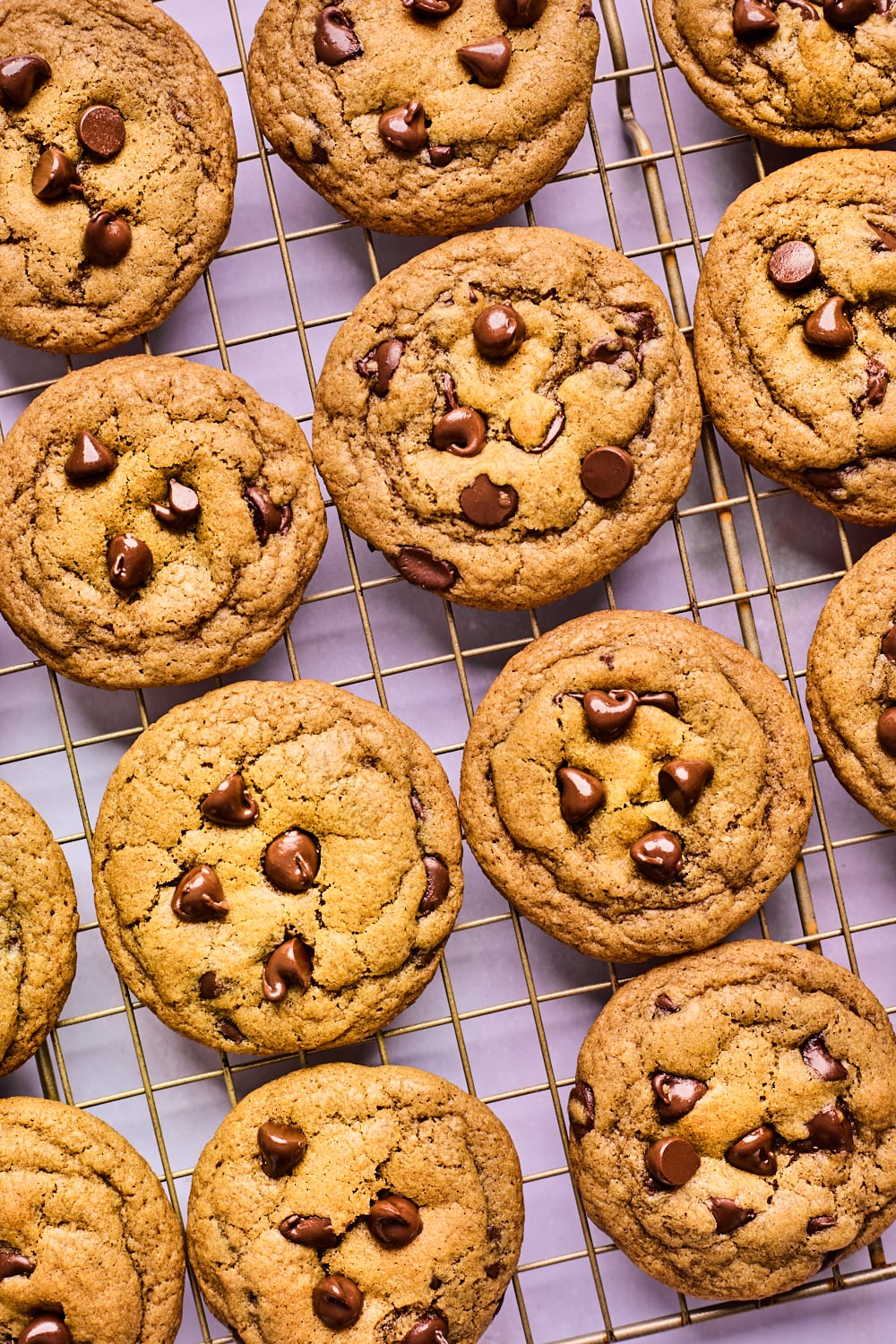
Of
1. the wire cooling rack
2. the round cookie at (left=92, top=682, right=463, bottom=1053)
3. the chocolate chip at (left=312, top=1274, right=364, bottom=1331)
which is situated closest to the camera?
the chocolate chip at (left=312, top=1274, right=364, bottom=1331)

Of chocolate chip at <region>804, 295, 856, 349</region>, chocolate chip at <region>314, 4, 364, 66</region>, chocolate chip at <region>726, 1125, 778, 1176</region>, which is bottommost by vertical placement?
chocolate chip at <region>726, 1125, 778, 1176</region>

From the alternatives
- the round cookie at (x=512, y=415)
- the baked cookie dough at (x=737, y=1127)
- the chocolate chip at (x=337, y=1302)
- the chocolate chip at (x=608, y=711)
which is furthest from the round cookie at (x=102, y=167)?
the chocolate chip at (x=337, y=1302)

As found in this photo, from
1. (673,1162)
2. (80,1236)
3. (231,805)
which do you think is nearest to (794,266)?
(231,805)

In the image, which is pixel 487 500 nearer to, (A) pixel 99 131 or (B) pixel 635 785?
(B) pixel 635 785

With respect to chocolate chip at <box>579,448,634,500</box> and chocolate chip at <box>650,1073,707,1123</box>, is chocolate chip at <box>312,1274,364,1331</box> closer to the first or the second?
chocolate chip at <box>650,1073,707,1123</box>

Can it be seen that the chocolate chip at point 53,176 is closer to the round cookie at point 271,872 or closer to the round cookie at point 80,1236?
the round cookie at point 271,872

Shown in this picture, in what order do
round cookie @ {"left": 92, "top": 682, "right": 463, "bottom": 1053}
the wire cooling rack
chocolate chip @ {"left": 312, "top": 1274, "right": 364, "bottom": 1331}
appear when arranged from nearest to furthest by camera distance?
chocolate chip @ {"left": 312, "top": 1274, "right": 364, "bottom": 1331}
round cookie @ {"left": 92, "top": 682, "right": 463, "bottom": 1053}
the wire cooling rack

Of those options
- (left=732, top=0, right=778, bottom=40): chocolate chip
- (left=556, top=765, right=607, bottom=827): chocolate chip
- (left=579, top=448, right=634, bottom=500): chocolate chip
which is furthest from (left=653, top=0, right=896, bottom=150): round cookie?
(left=556, top=765, right=607, bottom=827): chocolate chip
